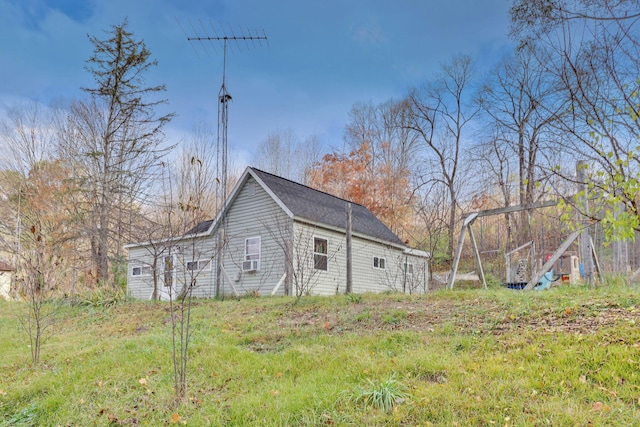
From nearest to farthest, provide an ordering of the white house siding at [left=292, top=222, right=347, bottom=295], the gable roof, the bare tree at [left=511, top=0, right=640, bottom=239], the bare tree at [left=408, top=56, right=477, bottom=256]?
1. the bare tree at [left=511, top=0, right=640, bottom=239]
2. the white house siding at [left=292, top=222, right=347, bottom=295]
3. the gable roof
4. the bare tree at [left=408, top=56, right=477, bottom=256]

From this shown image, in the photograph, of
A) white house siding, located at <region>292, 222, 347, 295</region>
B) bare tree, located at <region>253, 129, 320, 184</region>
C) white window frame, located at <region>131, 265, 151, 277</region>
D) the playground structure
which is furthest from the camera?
bare tree, located at <region>253, 129, 320, 184</region>

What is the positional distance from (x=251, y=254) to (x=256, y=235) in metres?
0.65

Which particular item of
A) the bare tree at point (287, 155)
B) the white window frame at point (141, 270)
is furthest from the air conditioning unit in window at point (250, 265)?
the bare tree at point (287, 155)

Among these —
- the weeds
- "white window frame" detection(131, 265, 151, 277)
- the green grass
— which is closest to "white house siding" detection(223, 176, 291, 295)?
"white window frame" detection(131, 265, 151, 277)

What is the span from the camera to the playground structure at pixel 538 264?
8055 mm

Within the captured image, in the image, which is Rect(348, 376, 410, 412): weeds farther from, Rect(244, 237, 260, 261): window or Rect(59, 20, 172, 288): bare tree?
Rect(59, 20, 172, 288): bare tree

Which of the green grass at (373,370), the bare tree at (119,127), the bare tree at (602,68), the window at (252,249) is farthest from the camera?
the bare tree at (119,127)

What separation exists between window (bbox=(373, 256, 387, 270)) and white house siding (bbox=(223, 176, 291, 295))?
4424mm

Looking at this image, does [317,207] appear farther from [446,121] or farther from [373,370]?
[446,121]

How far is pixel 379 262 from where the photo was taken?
52.4 ft

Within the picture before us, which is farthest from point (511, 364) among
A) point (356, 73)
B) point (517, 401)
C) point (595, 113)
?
point (356, 73)

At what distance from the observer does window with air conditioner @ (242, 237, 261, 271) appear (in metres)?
13.4

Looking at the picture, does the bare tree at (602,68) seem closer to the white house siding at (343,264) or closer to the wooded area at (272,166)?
the wooded area at (272,166)

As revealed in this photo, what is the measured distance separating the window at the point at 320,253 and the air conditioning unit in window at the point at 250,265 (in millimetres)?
1892
